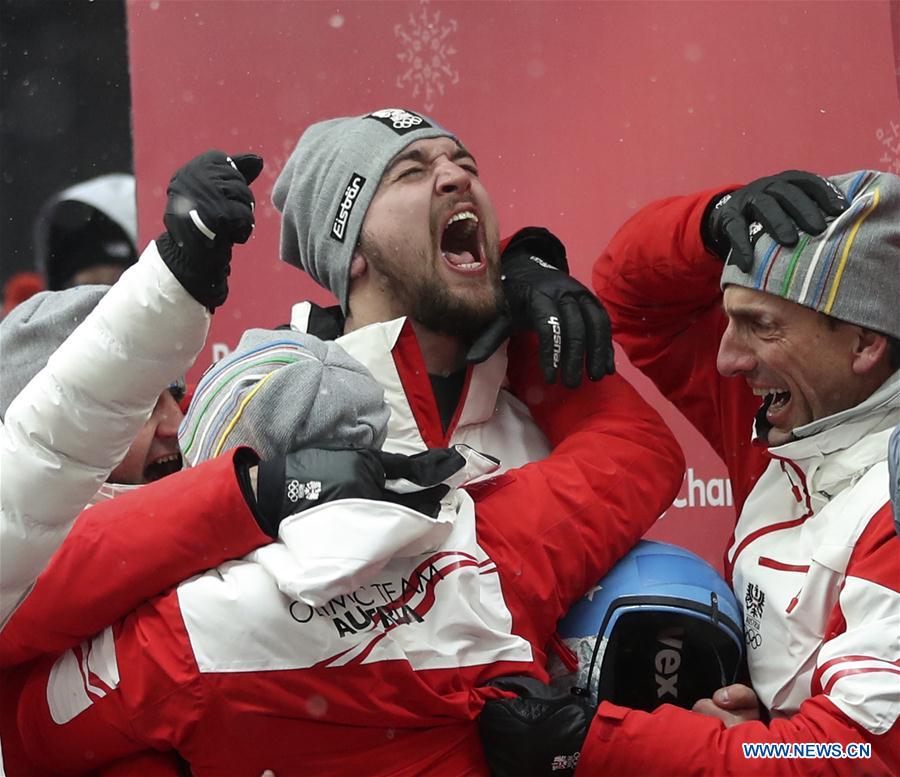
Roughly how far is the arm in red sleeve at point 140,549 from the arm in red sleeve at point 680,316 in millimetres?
937

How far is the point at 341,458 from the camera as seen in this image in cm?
172

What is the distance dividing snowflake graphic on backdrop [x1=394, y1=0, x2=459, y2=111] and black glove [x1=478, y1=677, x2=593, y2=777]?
Answer: 161cm

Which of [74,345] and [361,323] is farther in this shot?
[361,323]

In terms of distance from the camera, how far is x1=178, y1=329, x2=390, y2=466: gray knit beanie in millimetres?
1781

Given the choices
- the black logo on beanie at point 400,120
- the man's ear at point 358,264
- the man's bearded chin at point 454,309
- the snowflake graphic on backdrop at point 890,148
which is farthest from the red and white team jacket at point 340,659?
the snowflake graphic on backdrop at point 890,148

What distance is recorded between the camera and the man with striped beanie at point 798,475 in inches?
69.5

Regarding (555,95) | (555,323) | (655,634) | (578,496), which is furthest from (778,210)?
(555,95)

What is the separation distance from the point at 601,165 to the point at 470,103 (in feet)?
1.10

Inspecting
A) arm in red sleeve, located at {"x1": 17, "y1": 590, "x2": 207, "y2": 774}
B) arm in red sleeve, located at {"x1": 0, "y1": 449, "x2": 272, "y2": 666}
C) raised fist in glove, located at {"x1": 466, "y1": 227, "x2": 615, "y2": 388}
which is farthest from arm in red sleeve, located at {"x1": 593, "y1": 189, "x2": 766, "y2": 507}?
arm in red sleeve, located at {"x1": 17, "y1": 590, "x2": 207, "y2": 774}

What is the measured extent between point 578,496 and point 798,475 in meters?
0.34

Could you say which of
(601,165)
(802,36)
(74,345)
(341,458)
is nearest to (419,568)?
(341,458)

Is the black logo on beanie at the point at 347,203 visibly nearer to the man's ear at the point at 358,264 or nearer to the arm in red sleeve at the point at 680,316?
the man's ear at the point at 358,264

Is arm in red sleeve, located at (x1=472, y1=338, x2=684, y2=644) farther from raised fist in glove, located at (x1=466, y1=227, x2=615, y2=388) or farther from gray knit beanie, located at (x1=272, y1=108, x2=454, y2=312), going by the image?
gray knit beanie, located at (x1=272, y1=108, x2=454, y2=312)

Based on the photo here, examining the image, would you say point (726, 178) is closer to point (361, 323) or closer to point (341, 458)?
point (361, 323)
